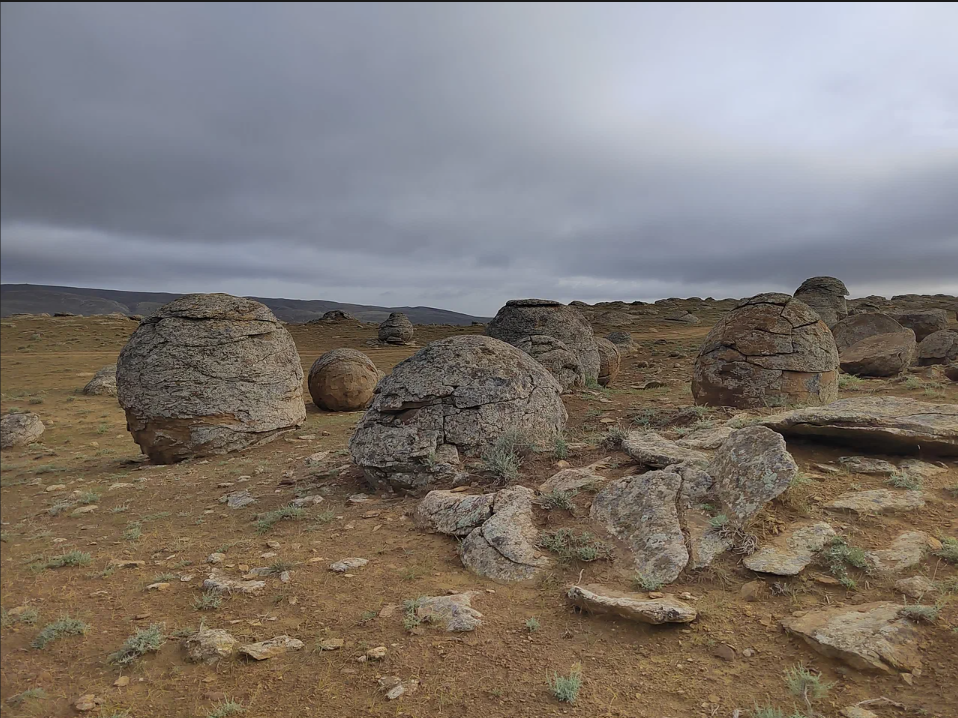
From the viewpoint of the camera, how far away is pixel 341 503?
5.91 metres

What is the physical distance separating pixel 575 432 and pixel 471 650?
16.2 ft

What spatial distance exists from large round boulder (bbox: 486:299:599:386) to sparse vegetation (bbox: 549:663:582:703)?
9350mm

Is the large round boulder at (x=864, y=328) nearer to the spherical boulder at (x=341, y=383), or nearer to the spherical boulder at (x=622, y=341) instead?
the spherical boulder at (x=622, y=341)

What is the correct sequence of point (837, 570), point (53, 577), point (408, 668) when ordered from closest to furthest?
point (408, 668)
point (837, 570)
point (53, 577)

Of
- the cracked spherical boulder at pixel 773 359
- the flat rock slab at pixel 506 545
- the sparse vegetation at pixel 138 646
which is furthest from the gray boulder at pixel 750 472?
the sparse vegetation at pixel 138 646

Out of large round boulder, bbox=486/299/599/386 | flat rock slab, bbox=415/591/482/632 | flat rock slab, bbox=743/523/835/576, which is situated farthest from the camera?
large round boulder, bbox=486/299/599/386

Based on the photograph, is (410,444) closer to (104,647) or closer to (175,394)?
(104,647)

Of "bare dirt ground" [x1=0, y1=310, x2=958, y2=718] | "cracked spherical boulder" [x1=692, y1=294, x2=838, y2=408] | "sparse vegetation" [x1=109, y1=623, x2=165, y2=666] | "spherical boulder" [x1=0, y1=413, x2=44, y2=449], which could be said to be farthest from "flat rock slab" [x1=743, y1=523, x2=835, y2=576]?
"spherical boulder" [x1=0, y1=413, x2=44, y2=449]

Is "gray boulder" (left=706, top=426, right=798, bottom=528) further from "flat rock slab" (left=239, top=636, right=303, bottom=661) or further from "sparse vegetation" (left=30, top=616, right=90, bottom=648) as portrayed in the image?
"sparse vegetation" (left=30, top=616, right=90, bottom=648)

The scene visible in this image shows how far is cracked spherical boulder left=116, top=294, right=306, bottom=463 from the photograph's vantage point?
8.20m

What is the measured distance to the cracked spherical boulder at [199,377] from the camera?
820 centimetres

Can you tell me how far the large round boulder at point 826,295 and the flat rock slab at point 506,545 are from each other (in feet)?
80.4

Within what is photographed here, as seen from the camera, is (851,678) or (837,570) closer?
(851,678)

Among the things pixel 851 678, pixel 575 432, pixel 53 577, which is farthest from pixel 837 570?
pixel 53 577
